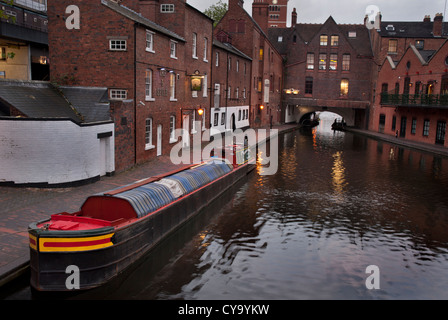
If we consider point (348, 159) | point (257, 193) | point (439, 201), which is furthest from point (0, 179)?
point (348, 159)

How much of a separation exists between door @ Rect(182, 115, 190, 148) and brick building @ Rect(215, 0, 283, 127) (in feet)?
61.3

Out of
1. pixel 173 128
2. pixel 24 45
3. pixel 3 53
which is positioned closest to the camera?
pixel 173 128

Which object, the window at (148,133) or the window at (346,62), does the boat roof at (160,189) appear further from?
the window at (346,62)

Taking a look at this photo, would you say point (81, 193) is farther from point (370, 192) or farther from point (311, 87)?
point (311, 87)

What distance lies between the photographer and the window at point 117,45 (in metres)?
20.1

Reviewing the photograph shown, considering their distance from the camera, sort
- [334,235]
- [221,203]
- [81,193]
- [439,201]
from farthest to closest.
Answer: [439,201]
[221,203]
[81,193]
[334,235]

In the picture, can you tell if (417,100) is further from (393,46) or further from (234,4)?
(393,46)

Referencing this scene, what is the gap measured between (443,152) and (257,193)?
20.9m

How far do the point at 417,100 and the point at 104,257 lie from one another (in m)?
37.0

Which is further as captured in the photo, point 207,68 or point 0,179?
point 207,68

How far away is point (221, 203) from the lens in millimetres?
16266

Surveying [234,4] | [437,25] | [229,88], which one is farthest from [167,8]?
[437,25]

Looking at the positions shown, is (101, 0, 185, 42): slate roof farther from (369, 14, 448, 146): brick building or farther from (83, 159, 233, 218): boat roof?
(369, 14, 448, 146): brick building

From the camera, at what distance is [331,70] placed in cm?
5881
